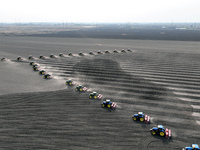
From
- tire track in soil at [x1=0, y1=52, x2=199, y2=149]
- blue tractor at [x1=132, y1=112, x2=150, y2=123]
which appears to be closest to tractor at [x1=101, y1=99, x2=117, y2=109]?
tire track in soil at [x1=0, y1=52, x2=199, y2=149]

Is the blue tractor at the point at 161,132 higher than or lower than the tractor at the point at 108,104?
lower

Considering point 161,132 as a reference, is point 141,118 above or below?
above

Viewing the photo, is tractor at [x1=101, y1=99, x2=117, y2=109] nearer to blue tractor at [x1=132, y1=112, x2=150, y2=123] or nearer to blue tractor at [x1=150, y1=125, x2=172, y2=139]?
blue tractor at [x1=132, y1=112, x2=150, y2=123]

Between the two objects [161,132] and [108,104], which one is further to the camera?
[108,104]

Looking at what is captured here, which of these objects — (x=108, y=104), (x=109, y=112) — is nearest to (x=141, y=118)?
(x=109, y=112)

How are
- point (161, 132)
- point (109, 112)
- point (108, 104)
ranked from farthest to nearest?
point (108, 104), point (109, 112), point (161, 132)

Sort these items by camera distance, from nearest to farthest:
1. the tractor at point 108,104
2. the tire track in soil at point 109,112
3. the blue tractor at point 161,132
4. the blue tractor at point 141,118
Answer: the tire track in soil at point 109,112
the blue tractor at point 161,132
the blue tractor at point 141,118
the tractor at point 108,104

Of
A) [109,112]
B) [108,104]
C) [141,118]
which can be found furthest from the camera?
[108,104]

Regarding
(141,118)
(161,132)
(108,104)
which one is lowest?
(161,132)

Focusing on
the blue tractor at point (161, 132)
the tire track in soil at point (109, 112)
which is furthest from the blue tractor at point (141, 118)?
the blue tractor at point (161, 132)

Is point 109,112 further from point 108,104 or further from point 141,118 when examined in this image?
point 141,118

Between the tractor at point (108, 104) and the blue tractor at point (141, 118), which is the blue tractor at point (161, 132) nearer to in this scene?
the blue tractor at point (141, 118)

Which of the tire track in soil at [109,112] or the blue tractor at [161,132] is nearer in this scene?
the tire track in soil at [109,112]

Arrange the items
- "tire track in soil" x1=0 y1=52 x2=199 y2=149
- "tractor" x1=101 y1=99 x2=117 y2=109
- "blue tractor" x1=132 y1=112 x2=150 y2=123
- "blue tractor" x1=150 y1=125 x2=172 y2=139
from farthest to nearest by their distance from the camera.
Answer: "tractor" x1=101 y1=99 x2=117 y2=109 < "blue tractor" x1=132 y1=112 x2=150 y2=123 < "blue tractor" x1=150 y1=125 x2=172 y2=139 < "tire track in soil" x1=0 y1=52 x2=199 y2=149
